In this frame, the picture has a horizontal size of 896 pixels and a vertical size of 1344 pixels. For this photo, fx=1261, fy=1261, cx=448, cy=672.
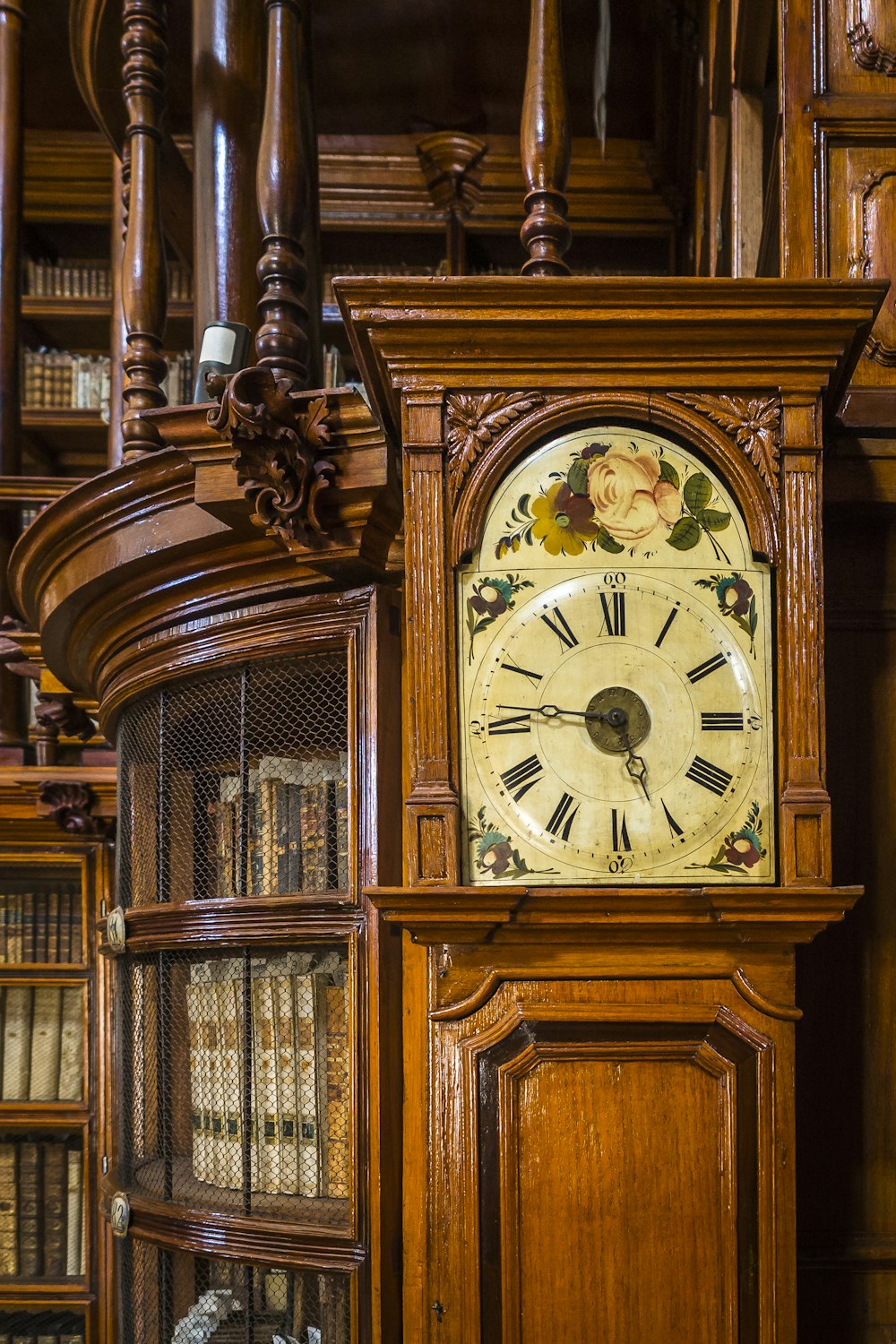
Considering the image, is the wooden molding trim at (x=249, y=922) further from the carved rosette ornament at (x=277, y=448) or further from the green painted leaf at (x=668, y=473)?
the green painted leaf at (x=668, y=473)

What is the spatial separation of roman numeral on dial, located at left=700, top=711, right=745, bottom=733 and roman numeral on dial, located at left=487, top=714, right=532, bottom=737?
211 mm

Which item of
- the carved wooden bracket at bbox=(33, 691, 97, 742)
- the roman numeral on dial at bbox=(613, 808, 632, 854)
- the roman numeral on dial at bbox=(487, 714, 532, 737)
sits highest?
the carved wooden bracket at bbox=(33, 691, 97, 742)

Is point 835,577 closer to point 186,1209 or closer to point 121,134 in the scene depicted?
point 186,1209

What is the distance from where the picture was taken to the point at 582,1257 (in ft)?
4.91

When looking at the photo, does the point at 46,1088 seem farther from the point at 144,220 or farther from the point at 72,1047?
the point at 144,220

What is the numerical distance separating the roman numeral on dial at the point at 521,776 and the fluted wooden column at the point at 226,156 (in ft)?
4.14

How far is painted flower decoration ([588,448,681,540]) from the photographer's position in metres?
1.56

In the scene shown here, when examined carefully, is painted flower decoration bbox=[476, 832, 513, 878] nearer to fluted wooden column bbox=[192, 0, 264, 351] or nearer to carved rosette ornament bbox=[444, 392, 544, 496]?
carved rosette ornament bbox=[444, 392, 544, 496]

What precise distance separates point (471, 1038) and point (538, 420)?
760 millimetres

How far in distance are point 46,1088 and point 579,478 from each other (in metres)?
3.15

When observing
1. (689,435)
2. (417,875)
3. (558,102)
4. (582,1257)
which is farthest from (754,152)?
(582,1257)

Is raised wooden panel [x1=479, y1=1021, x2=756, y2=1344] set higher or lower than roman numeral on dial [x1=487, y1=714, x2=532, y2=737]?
lower

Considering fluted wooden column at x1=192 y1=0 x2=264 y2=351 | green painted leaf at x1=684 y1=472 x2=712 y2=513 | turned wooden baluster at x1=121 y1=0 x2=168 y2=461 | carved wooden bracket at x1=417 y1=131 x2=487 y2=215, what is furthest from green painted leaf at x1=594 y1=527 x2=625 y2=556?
carved wooden bracket at x1=417 y1=131 x2=487 y2=215

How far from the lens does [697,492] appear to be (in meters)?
1.56
